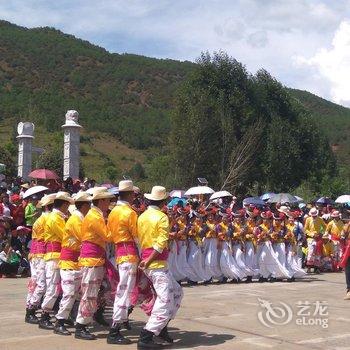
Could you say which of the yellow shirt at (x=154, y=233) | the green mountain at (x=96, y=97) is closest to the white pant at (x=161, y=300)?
the yellow shirt at (x=154, y=233)

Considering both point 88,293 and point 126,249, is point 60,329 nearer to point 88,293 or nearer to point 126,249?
point 88,293

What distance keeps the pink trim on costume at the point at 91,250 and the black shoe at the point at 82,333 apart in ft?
2.80

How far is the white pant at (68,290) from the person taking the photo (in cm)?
768

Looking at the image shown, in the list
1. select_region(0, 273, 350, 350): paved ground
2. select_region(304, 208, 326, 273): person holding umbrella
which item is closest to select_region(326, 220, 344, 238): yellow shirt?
select_region(304, 208, 326, 273): person holding umbrella

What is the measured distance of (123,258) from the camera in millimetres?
7336

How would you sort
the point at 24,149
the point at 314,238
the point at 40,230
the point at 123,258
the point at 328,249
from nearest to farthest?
the point at 123,258 → the point at 40,230 → the point at 314,238 → the point at 328,249 → the point at 24,149

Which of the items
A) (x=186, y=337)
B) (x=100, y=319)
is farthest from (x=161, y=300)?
(x=100, y=319)

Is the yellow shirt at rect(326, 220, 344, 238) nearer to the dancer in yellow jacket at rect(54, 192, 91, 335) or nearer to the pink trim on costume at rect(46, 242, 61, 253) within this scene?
the pink trim on costume at rect(46, 242, 61, 253)

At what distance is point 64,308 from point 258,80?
33543mm

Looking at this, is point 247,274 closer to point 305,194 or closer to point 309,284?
point 309,284

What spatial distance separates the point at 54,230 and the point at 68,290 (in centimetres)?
93

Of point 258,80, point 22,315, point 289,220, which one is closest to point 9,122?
point 258,80

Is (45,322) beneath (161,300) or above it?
beneath

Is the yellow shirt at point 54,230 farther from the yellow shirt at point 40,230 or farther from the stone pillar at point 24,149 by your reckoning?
the stone pillar at point 24,149
